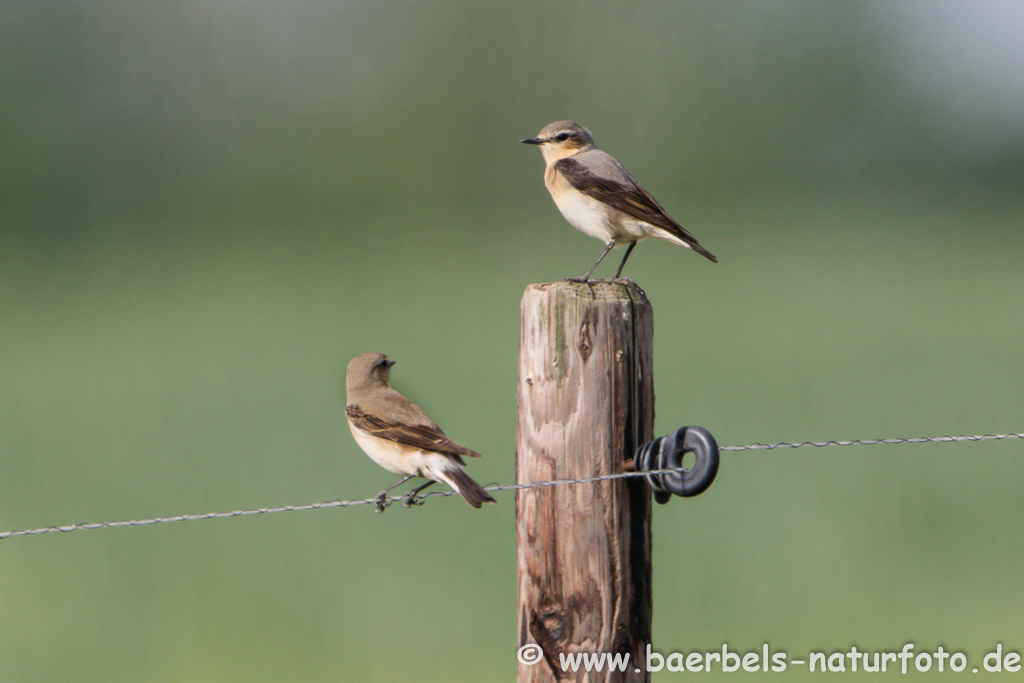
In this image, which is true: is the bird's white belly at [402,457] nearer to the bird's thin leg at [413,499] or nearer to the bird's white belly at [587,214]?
the bird's thin leg at [413,499]

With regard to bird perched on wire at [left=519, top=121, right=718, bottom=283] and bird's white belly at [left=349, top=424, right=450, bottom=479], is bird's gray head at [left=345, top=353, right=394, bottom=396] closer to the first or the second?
bird's white belly at [left=349, top=424, right=450, bottom=479]

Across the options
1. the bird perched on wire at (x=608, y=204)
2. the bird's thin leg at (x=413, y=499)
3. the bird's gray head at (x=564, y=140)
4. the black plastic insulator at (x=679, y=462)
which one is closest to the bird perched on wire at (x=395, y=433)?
the bird's thin leg at (x=413, y=499)

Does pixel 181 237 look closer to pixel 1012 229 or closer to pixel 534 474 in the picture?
pixel 1012 229

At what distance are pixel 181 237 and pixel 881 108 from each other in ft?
68.5

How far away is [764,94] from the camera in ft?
111

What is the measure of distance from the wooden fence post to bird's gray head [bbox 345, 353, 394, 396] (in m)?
2.41

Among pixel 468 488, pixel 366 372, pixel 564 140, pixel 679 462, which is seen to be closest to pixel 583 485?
pixel 679 462

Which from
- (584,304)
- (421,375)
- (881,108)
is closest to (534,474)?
(584,304)

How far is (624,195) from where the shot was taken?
5559 millimetres

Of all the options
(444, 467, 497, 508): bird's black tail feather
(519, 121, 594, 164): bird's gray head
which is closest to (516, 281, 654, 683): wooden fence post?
(444, 467, 497, 508): bird's black tail feather

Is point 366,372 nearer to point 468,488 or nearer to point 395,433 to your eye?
point 395,433

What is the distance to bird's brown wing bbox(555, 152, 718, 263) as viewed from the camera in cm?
550

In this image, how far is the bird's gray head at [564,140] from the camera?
656cm

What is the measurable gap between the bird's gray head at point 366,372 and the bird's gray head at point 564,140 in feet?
6.06
